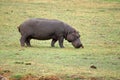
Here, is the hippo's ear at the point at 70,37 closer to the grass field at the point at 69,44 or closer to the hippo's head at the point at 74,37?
the hippo's head at the point at 74,37

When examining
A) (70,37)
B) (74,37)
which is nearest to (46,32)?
(70,37)

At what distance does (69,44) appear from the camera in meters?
21.0

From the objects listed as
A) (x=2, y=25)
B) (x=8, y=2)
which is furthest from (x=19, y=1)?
(x=2, y=25)

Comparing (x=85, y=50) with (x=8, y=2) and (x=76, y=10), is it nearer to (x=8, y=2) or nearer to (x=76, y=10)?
(x=76, y=10)

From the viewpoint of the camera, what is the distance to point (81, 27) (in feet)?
82.9

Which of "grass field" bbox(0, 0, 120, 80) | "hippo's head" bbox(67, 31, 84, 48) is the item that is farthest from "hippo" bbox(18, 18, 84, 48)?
"grass field" bbox(0, 0, 120, 80)

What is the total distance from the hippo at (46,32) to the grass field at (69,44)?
37 centimetres

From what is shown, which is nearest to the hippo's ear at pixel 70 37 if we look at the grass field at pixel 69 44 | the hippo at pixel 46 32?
the hippo at pixel 46 32

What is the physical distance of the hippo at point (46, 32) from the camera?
19.0m

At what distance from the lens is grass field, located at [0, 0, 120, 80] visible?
13844 mm

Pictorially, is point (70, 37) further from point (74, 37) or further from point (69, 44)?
point (69, 44)

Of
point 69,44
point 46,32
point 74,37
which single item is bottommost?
point 69,44

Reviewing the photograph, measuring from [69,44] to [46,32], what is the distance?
2010 mm

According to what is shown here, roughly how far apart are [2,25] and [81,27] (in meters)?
3.59
